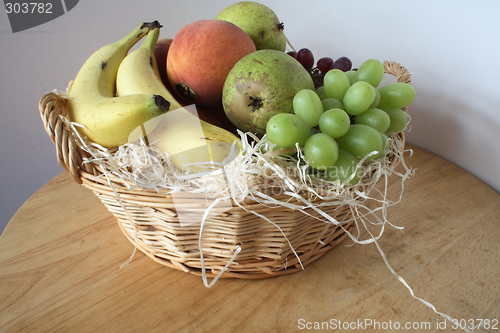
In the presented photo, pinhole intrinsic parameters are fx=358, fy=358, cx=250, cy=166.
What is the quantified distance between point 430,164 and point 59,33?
1103 millimetres

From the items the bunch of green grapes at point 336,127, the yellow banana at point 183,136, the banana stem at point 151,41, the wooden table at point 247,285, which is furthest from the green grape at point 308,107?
the banana stem at point 151,41

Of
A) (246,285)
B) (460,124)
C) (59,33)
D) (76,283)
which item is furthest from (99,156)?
(460,124)

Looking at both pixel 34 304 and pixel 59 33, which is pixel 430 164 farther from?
pixel 59 33

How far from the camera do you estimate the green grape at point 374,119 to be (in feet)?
1.75

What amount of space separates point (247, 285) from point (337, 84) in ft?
1.13

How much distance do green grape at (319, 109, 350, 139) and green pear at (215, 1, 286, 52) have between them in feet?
1.14

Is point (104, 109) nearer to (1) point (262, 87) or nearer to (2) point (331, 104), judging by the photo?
(1) point (262, 87)

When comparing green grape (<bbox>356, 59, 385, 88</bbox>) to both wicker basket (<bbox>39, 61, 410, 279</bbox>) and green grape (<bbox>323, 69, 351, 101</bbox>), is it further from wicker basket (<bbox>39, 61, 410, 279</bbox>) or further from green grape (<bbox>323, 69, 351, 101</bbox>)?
wicker basket (<bbox>39, 61, 410, 279</bbox>)

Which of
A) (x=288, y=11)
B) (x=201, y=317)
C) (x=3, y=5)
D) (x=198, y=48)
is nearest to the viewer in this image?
(x=201, y=317)

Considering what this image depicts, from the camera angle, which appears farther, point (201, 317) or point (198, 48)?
point (198, 48)

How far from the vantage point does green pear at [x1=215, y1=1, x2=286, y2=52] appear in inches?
30.0

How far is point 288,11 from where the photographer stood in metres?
1.18

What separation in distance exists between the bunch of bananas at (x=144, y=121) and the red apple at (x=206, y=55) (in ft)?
0.17

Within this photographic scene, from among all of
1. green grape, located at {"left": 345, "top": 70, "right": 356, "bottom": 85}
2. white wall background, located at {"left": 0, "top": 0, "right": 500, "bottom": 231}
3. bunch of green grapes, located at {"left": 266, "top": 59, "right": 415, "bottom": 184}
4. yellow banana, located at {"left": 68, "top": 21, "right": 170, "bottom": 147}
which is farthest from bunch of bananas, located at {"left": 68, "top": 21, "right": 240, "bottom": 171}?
white wall background, located at {"left": 0, "top": 0, "right": 500, "bottom": 231}
